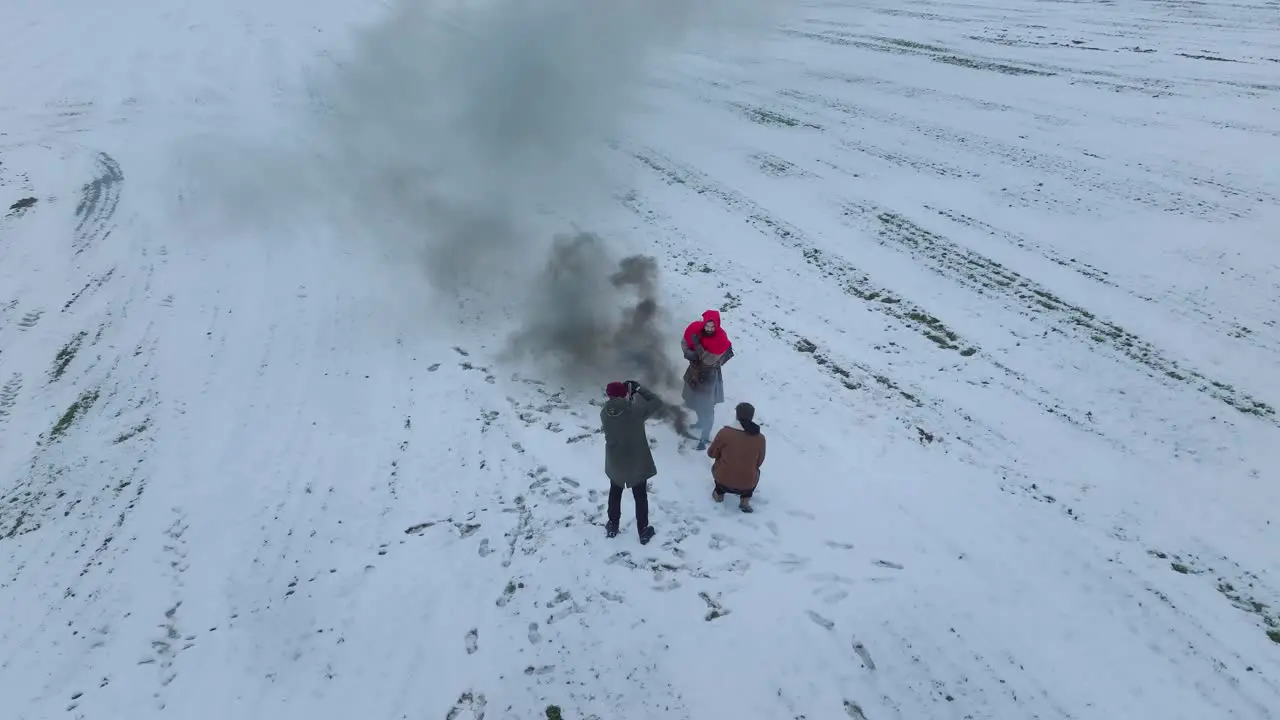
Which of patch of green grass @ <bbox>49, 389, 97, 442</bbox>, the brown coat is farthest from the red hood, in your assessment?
patch of green grass @ <bbox>49, 389, 97, 442</bbox>

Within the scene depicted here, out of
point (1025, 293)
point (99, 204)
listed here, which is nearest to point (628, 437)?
point (1025, 293)

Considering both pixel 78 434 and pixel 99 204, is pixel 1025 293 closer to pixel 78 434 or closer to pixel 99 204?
pixel 78 434

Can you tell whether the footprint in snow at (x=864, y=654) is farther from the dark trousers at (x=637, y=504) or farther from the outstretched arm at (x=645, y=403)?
the outstretched arm at (x=645, y=403)

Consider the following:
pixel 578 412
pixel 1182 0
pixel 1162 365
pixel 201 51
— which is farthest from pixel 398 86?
pixel 1182 0

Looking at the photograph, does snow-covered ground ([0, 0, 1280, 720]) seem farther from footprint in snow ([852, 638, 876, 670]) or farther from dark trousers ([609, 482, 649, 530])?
dark trousers ([609, 482, 649, 530])

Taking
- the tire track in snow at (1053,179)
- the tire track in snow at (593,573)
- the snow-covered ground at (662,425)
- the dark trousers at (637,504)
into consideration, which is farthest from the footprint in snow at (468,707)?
the tire track in snow at (1053,179)

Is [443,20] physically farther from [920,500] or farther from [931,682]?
[931,682]
